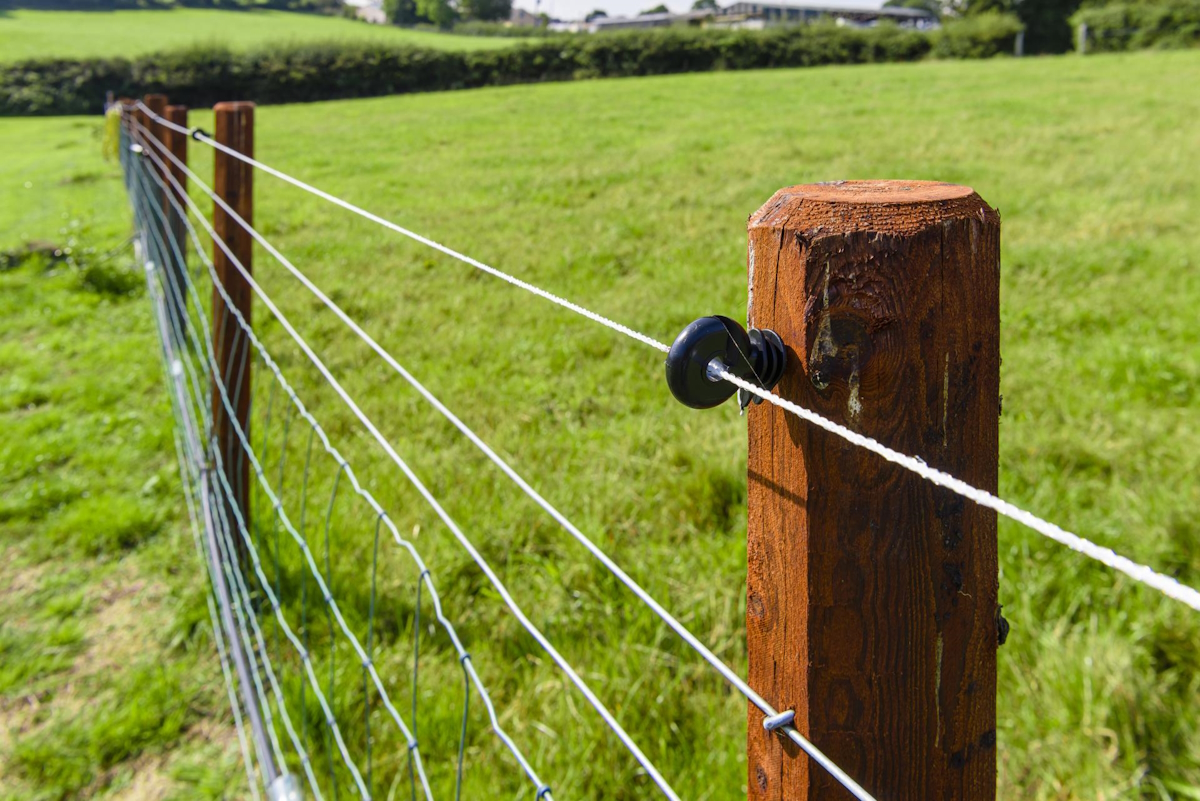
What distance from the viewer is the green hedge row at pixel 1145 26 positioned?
2695 cm

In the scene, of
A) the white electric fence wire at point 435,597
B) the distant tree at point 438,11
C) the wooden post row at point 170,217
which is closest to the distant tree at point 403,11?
the distant tree at point 438,11

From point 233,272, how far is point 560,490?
4.20ft

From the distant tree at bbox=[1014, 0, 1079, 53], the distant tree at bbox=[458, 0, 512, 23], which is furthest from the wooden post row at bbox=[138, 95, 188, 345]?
the distant tree at bbox=[458, 0, 512, 23]

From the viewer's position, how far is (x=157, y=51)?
3117 centimetres

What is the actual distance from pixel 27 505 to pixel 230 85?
98.7 feet

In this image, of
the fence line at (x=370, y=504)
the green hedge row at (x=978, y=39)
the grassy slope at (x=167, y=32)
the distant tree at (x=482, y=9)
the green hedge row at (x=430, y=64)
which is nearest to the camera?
the fence line at (x=370, y=504)

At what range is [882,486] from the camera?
0.69 metres

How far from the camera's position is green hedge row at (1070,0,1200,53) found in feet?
88.4

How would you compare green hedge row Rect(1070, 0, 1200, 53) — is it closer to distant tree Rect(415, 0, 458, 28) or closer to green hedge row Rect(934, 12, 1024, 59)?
green hedge row Rect(934, 12, 1024, 59)

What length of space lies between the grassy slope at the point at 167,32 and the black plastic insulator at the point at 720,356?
34264mm

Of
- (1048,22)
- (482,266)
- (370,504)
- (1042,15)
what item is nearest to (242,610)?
(370,504)

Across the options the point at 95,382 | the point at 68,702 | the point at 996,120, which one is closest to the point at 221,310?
the point at 68,702

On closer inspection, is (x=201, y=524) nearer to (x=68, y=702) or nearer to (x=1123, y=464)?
(x=68, y=702)

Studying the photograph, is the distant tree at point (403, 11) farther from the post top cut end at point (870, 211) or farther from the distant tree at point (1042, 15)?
the post top cut end at point (870, 211)
